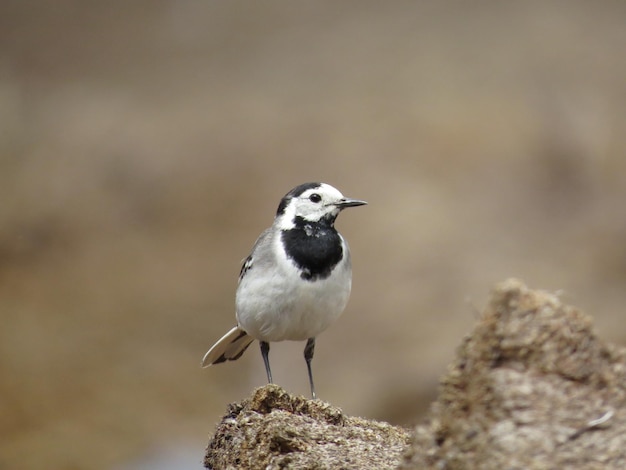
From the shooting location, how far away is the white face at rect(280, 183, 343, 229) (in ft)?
21.3

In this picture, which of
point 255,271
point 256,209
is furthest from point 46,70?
point 255,271

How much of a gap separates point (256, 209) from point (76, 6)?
307 centimetres

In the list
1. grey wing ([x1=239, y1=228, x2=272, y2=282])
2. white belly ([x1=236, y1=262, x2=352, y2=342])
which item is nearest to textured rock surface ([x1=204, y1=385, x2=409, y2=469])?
white belly ([x1=236, y1=262, x2=352, y2=342])

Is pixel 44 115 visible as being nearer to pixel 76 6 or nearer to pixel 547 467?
pixel 76 6

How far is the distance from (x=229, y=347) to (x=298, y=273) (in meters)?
1.24

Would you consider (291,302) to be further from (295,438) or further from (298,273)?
(295,438)

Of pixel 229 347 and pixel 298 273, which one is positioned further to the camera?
pixel 229 347

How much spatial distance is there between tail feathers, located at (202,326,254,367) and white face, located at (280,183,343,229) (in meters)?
0.96

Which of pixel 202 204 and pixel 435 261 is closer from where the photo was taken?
pixel 435 261

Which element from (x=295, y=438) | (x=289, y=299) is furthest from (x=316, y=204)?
(x=295, y=438)

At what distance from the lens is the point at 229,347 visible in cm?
728

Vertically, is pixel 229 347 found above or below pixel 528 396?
above

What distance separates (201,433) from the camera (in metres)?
12.3

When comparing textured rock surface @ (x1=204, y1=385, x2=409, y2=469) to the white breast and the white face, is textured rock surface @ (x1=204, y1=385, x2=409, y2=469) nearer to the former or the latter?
the white breast
